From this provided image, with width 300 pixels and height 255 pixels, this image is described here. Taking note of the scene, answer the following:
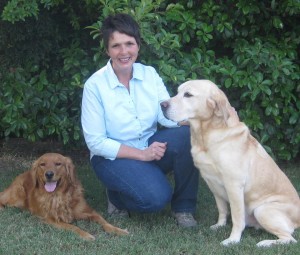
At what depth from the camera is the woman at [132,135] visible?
4.12 m

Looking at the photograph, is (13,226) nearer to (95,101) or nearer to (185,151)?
(95,101)

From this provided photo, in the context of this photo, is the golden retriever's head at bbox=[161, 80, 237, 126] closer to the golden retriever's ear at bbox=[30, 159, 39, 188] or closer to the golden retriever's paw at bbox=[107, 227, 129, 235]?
the golden retriever's paw at bbox=[107, 227, 129, 235]

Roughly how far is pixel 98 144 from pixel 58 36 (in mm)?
2125

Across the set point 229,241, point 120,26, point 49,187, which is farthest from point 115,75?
point 229,241

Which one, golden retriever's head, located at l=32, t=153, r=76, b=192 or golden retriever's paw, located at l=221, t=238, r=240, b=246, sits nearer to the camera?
golden retriever's paw, located at l=221, t=238, r=240, b=246

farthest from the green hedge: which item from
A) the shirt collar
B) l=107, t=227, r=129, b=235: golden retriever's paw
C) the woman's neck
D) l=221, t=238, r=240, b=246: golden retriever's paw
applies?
l=221, t=238, r=240, b=246: golden retriever's paw

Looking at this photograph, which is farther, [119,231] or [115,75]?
[115,75]

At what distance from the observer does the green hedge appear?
5184mm

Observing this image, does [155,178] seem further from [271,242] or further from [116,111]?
[271,242]

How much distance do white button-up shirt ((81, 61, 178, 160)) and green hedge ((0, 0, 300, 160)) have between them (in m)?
0.71

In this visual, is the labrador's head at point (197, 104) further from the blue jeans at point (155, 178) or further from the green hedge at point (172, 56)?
the green hedge at point (172, 56)

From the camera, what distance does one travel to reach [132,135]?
4.30 metres

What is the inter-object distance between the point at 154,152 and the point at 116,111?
0.42 meters

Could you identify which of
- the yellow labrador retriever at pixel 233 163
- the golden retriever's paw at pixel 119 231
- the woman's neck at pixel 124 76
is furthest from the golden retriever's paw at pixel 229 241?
the woman's neck at pixel 124 76
